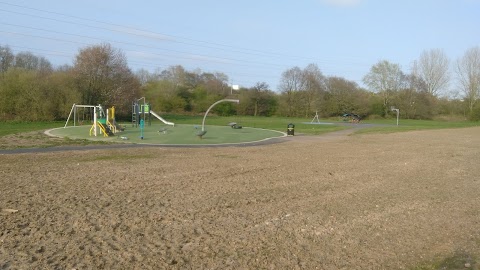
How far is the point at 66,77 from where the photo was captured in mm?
42562

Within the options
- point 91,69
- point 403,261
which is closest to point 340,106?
point 91,69

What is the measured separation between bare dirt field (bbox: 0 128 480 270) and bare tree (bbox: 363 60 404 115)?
64603 mm

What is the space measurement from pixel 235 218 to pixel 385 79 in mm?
72639

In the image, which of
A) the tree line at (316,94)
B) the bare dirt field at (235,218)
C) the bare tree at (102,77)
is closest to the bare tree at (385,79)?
the tree line at (316,94)

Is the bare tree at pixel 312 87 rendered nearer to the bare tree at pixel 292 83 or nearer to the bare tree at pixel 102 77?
the bare tree at pixel 292 83

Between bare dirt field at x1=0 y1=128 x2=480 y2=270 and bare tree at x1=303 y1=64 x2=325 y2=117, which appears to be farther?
bare tree at x1=303 y1=64 x2=325 y2=117

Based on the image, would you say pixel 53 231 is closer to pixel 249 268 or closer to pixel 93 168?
pixel 249 268

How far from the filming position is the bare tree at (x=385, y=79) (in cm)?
7325

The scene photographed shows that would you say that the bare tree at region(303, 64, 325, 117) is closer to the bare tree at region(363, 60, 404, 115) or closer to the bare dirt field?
the bare tree at region(363, 60, 404, 115)

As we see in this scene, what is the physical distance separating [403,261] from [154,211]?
3711 mm

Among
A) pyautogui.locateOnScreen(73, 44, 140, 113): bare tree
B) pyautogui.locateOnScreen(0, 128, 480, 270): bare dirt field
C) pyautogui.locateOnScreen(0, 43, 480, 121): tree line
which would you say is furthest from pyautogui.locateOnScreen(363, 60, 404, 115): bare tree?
pyautogui.locateOnScreen(0, 128, 480, 270): bare dirt field

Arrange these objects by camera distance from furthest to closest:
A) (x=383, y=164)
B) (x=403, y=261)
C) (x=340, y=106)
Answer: (x=340, y=106) → (x=383, y=164) → (x=403, y=261)

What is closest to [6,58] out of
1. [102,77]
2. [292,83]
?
[102,77]

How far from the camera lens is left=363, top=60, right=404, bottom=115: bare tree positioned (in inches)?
2884
